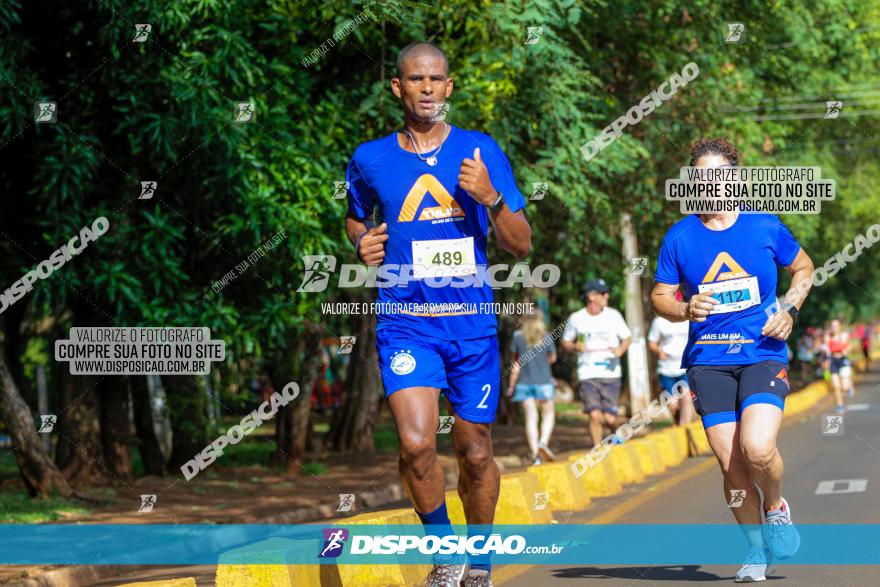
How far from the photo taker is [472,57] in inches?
635

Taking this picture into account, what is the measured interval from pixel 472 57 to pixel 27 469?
6.23m

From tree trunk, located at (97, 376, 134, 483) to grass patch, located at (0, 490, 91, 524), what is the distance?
6.82 feet

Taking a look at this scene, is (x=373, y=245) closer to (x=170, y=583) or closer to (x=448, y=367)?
(x=448, y=367)

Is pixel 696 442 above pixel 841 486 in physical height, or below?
above

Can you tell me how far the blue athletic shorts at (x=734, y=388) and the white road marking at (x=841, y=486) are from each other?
5579 mm

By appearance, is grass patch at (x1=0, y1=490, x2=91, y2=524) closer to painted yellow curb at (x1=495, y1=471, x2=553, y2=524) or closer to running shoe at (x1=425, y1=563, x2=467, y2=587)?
painted yellow curb at (x1=495, y1=471, x2=553, y2=524)

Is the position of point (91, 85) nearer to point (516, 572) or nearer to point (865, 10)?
point (516, 572)

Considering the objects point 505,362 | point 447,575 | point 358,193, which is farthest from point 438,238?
point 505,362

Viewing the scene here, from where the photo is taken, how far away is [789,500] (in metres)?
12.2

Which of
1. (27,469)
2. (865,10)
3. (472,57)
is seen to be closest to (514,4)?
(472,57)

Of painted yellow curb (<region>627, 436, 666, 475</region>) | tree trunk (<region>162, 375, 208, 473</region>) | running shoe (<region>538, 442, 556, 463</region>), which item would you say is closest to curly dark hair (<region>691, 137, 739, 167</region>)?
painted yellow curb (<region>627, 436, 666, 475</region>)

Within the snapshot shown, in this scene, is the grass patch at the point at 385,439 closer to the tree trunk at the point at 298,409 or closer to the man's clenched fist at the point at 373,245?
the tree trunk at the point at 298,409

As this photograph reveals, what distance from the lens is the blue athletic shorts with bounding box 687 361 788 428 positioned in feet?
24.1

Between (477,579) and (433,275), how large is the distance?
4.50ft
